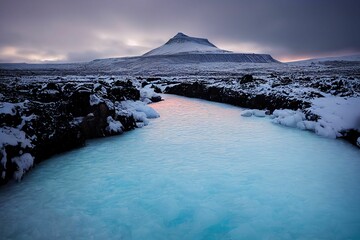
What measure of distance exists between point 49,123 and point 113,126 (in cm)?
256

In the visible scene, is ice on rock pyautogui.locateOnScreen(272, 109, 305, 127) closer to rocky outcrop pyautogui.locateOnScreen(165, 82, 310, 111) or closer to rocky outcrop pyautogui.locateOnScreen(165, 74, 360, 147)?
rocky outcrop pyautogui.locateOnScreen(165, 74, 360, 147)

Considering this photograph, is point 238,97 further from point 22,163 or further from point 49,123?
point 22,163

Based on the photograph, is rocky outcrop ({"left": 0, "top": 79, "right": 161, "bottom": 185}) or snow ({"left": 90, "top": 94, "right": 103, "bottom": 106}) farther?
snow ({"left": 90, "top": 94, "right": 103, "bottom": 106})

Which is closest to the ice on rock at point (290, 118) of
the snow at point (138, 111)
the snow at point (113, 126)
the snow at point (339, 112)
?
the snow at point (339, 112)

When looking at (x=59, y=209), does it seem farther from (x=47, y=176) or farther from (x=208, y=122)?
(x=208, y=122)

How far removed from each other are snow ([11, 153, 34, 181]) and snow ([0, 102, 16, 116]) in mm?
1328

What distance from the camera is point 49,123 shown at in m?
7.22

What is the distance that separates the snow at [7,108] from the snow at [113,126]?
10.7 ft

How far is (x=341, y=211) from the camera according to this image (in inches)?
166

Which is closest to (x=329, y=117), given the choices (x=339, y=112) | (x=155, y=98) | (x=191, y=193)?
(x=339, y=112)

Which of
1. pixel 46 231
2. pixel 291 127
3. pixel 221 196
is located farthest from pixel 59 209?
pixel 291 127

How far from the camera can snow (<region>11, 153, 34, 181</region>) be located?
539 cm

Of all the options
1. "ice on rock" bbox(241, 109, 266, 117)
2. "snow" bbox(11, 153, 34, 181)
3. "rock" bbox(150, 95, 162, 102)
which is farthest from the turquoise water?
"rock" bbox(150, 95, 162, 102)

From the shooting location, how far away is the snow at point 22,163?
5388 millimetres
